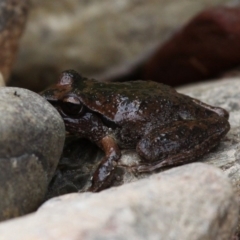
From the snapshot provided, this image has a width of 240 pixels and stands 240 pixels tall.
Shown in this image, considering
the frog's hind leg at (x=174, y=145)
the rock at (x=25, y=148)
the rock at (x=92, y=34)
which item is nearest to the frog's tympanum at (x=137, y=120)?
the frog's hind leg at (x=174, y=145)

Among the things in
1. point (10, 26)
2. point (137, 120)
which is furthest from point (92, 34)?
point (137, 120)

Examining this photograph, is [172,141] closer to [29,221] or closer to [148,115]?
[148,115]

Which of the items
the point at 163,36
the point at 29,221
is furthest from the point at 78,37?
the point at 29,221

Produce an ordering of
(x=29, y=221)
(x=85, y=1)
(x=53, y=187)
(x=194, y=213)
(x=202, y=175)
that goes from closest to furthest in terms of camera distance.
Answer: (x=29, y=221) → (x=194, y=213) → (x=202, y=175) → (x=53, y=187) → (x=85, y=1)

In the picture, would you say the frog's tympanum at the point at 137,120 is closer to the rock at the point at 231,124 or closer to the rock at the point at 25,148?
the rock at the point at 231,124

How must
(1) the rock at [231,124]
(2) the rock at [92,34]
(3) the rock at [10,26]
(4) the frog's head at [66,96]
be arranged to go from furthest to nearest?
(2) the rock at [92,34], (3) the rock at [10,26], (4) the frog's head at [66,96], (1) the rock at [231,124]

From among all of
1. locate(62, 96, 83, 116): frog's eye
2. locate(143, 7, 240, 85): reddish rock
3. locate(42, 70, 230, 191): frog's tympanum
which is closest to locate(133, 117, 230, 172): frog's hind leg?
locate(42, 70, 230, 191): frog's tympanum
